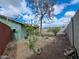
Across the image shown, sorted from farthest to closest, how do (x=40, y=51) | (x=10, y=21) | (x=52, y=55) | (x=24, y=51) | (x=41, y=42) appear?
1. (x=10, y=21)
2. (x=41, y=42)
3. (x=24, y=51)
4. (x=40, y=51)
5. (x=52, y=55)

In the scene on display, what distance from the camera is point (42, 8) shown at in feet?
79.8

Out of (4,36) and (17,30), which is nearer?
(4,36)

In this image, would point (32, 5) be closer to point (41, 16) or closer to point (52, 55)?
point (41, 16)

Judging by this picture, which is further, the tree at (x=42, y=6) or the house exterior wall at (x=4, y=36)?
the tree at (x=42, y=6)

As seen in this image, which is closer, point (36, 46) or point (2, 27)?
point (36, 46)

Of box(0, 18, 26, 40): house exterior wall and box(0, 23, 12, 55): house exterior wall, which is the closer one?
box(0, 23, 12, 55): house exterior wall

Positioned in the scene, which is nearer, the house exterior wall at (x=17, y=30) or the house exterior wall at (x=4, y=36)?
the house exterior wall at (x=4, y=36)

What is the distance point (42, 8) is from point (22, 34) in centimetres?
597

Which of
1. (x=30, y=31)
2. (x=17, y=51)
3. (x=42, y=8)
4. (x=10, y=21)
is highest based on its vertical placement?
(x=42, y=8)

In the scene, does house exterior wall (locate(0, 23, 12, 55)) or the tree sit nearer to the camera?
house exterior wall (locate(0, 23, 12, 55))

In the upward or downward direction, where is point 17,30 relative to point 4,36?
upward

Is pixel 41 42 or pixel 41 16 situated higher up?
pixel 41 16

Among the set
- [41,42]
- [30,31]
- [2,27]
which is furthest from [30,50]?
[30,31]

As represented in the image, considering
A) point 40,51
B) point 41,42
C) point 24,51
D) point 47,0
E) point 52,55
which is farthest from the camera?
point 47,0
